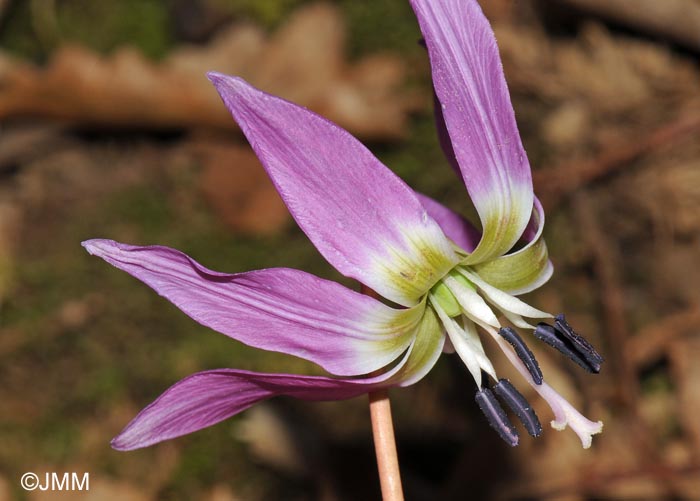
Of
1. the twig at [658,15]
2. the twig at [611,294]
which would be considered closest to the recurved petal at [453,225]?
the twig at [611,294]

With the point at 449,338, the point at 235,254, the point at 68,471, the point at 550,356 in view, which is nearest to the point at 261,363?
the point at 235,254

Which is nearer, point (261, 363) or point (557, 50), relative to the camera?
point (261, 363)

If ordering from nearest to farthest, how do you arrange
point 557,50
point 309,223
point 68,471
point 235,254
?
point 309,223 < point 68,471 < point 235,254 < point 557,50

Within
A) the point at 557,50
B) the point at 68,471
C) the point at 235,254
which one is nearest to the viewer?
the point at 68,471

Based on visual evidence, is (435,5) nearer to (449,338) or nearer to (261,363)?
(449,338)

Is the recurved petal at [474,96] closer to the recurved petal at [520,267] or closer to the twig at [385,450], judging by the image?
the recurved petal at [520,267]

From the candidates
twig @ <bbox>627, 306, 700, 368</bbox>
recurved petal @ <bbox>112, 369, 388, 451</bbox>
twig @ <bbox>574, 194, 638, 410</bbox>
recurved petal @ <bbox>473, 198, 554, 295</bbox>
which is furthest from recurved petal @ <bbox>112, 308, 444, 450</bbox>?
twig @ <bbox>627, 306, 700, 368</bbox>
